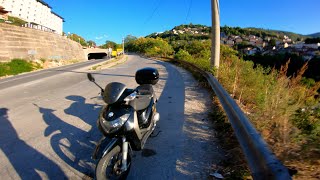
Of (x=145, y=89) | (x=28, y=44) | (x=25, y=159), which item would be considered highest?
A: (x=28, y=44)

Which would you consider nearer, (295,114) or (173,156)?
(173,156)

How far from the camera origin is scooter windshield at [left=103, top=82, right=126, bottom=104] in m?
3.65

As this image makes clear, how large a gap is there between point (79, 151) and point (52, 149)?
0.51 m

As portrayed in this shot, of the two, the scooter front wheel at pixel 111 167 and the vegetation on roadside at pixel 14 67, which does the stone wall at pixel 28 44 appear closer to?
the vegetation on roadside at pixel 14 67

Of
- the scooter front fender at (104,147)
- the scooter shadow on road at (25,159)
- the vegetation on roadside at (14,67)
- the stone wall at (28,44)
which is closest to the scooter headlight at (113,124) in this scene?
the scooter front fender at (104,147)

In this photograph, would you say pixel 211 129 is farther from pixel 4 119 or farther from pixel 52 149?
pixel 4 119

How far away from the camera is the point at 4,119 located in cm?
698

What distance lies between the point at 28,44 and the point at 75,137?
124ft

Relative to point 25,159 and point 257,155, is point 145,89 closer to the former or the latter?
point 25,159

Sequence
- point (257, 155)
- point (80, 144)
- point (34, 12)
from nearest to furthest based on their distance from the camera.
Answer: point (257, 155), point (80, 144), point (34, 12)

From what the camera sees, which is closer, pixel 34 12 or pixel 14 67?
pixel 14 67

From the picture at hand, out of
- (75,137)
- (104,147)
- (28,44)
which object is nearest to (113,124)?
(104,147)

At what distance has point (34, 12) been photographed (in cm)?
10712

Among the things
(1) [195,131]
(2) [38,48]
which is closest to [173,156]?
(1) [195,131]
